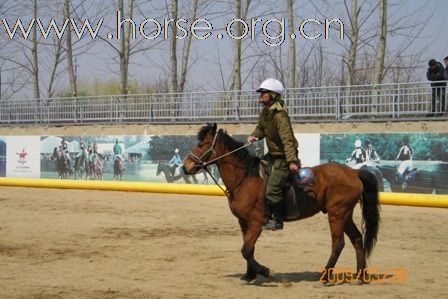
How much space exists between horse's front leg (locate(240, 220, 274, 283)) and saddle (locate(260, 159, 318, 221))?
451 millimetres

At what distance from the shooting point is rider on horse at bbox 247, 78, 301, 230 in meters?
9.12

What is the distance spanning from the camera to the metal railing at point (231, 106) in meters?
21.5

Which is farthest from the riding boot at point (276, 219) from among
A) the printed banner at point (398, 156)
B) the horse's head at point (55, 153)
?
the horse's head at point (55, 153)

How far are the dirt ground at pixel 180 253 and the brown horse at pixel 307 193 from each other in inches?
26.5

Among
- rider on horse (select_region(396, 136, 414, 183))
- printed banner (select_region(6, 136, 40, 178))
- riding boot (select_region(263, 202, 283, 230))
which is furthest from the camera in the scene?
printed banner (select_region(6, 136, 40, 178))

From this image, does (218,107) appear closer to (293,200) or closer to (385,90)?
(385,90)

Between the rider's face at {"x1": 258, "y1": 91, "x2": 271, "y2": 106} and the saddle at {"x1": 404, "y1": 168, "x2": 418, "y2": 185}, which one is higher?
the rider's face at {"x1": 258, "y1": 91, "x2": 271, "y2": 106}

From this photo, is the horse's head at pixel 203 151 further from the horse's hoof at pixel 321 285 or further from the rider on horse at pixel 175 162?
the rider on horse at pixel 175 162

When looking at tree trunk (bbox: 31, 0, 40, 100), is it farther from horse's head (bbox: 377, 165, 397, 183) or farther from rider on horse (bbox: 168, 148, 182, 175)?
horse's head (bbox: 377, 165, 397, 183)

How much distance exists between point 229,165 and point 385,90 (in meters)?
13.7

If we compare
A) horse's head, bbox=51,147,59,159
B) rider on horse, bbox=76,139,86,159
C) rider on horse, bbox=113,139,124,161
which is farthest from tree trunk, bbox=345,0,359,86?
horse's head, bbox=51,147,59,159

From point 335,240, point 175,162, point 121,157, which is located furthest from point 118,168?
point 335,240

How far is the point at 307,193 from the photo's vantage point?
30.8 ft

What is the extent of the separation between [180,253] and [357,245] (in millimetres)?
3298
